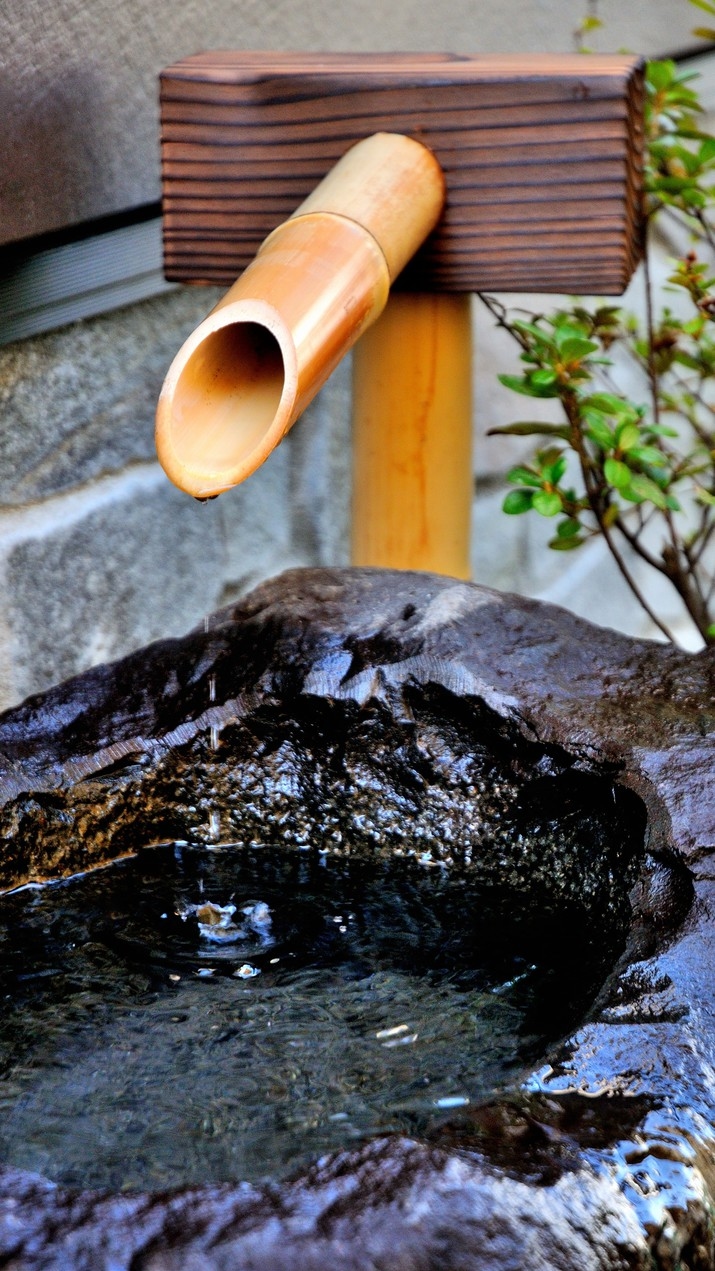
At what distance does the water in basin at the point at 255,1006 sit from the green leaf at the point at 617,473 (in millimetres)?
711

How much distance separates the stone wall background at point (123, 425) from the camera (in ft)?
7.36

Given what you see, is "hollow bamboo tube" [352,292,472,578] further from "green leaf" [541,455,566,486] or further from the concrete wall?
the concrete wall

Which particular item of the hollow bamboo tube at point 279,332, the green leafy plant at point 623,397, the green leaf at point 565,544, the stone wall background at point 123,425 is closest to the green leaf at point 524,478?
the green leafy plant at point 623,397

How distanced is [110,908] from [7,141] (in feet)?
3.99

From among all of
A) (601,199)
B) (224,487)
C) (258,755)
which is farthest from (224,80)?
(258,755)

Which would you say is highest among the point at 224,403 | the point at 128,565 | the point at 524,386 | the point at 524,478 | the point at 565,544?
the point at 224,403

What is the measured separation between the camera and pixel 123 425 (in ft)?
8.38

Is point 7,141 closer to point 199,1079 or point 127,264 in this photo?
point 127,264

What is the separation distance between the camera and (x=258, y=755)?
1.73m

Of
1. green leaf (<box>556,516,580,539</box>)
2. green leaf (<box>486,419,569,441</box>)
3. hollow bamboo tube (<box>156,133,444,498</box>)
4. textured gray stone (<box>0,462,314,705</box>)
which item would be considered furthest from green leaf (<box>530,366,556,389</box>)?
textured gray stone (<box>0,462,314,705</box>)

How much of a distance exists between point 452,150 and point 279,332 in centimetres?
63

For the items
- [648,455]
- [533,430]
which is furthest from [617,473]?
[533,430]

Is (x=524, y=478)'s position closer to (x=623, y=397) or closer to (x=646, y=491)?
(x=646, y=491)

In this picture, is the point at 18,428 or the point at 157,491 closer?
the point at 18,428
